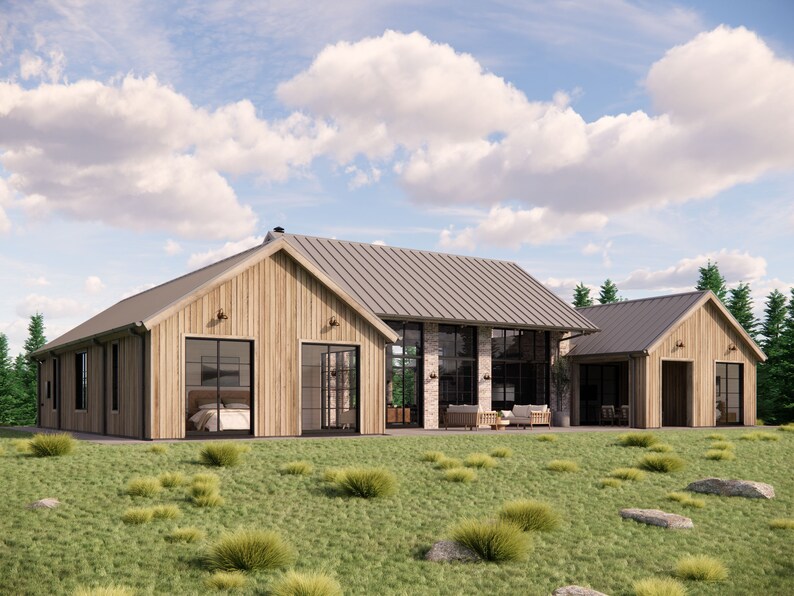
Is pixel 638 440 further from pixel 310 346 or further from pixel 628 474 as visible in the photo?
pixel 310 346

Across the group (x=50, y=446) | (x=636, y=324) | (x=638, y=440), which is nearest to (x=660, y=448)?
(x=638, y=440)

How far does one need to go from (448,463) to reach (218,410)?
6.68 metres

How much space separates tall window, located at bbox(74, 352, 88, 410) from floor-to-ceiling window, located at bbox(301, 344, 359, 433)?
573cm

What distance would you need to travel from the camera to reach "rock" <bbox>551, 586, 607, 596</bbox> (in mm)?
7688

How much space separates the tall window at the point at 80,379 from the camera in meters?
21.9

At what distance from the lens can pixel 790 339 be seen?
37781mm

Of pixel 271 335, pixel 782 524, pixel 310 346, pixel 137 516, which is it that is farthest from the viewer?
pixel 310 346

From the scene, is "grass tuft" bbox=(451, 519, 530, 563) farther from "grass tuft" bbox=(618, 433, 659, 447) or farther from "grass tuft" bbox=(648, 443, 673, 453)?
"grass tuft" bbox=(618, 433, 659, 447)

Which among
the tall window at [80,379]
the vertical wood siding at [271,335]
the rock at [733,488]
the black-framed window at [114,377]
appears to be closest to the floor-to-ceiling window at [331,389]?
the vertical wood siding at [271,335]

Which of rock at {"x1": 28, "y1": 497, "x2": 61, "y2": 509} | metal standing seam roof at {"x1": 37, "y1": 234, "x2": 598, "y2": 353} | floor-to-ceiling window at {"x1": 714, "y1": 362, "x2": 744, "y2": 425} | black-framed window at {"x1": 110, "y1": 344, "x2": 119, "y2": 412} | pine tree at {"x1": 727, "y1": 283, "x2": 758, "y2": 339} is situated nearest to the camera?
rock at {"x1": 28, "y1": 497, "x2": 61, "y2": 509}

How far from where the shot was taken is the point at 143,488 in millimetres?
10711

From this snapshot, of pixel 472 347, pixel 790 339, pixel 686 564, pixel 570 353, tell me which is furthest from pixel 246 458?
pixel 790 339

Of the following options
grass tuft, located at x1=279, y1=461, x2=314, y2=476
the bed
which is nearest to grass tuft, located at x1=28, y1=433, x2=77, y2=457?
grass tuft, located at x1=279, y1=461, x2=314, y2=476

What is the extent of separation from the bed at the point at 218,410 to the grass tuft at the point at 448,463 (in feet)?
20.7
